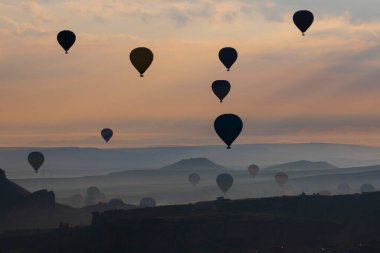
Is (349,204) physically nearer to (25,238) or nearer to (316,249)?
(316,249)

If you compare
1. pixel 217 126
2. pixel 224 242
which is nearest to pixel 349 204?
pixel 224 242

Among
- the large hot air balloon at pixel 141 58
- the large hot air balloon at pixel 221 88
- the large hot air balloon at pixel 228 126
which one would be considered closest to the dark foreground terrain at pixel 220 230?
the large hot air balloon at pixel 228 126

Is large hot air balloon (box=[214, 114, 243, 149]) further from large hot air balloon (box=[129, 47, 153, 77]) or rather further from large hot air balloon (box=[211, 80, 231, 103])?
large hot air balloon (box=[129, 47, 153, 77])

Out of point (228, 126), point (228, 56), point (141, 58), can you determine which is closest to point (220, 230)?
point (228, 126)

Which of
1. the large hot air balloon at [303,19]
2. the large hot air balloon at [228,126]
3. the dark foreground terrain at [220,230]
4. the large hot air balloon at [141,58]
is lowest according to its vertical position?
the dark foreground terrain at [220,230]

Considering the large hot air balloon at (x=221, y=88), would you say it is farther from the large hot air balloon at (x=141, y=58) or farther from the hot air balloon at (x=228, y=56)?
the large hot air balloon at (x=141, y=58)

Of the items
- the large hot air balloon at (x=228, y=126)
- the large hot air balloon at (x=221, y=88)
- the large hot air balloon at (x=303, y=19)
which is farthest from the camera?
the large hot air balloon at (x=221, y=88)

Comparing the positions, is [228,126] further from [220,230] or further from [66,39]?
[66,39]

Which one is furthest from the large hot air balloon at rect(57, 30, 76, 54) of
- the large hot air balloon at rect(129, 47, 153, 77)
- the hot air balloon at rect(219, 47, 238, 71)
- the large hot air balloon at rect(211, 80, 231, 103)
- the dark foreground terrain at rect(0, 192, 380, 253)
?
the dark foreground terrain at rect(0, 192, 380, 253)
